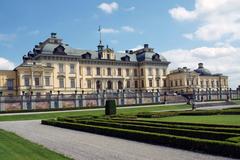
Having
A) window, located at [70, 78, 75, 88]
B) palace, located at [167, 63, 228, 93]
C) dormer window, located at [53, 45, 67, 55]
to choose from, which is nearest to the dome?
palace, located at [167, 63, 228, 93]

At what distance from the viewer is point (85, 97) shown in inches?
2084

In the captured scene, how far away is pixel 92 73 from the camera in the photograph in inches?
2832

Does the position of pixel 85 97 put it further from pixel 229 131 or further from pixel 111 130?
pixel 229 131

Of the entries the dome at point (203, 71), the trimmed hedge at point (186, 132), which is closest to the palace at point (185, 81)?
the dome at point (203, 71)

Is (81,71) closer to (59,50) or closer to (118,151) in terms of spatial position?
(59,50)

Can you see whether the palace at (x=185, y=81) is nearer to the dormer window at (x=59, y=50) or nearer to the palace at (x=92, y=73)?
the palace at (x=92, y=73)

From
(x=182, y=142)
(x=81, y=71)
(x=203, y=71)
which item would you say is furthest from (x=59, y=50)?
(x=182, y=142)

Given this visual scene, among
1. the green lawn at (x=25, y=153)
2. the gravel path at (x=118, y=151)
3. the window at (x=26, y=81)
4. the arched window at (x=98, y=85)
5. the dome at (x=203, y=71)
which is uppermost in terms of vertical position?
the dome at (x=203, y=71)

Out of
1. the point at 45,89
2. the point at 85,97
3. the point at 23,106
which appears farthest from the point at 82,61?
the point at 23,106

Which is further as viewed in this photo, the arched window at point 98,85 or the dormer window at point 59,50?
the arched window at point 98,85

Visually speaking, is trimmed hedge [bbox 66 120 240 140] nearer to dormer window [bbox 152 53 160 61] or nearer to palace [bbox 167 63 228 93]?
dormer window [bbox 152 53 160 61]

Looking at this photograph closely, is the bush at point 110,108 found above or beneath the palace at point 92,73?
beneath

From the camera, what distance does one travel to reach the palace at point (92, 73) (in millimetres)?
60094

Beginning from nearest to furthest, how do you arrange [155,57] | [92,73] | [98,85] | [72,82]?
1. [72,82]
2. [92,73]
3. [98,85]
4. [155,57]
